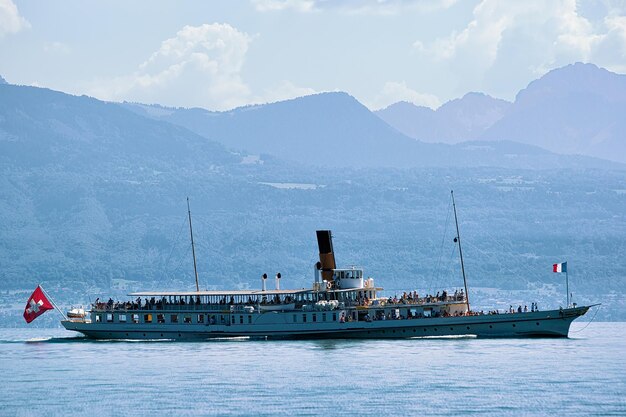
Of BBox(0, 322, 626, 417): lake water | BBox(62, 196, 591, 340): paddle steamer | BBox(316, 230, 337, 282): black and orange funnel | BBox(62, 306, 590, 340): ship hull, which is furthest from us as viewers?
BBox(316, 230, 337, 282): black and orange funnel

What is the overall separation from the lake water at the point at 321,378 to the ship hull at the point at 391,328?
3.68 ft

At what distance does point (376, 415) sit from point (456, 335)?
48.8 meters

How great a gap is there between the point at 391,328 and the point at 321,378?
1250 inches

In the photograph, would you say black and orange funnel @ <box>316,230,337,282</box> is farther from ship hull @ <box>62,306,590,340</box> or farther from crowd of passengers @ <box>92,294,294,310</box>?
ship hull @ <box>62,306,590,340</box>

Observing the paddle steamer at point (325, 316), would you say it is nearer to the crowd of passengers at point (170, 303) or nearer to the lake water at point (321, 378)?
the crowd of passengers at point (170, 303)

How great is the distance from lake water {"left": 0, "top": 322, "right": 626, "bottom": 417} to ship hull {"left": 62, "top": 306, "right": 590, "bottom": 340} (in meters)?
1.12

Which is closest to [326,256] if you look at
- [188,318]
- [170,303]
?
[188,318]

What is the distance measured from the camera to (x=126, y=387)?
322 feet

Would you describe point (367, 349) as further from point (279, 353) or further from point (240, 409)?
point (240, 409)

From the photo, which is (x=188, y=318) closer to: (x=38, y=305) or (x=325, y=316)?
(x=325, y=316)

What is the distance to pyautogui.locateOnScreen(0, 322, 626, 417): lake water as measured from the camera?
87375 mm

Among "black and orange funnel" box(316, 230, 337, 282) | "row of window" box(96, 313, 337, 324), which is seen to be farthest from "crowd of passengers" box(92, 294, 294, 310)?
"black and orange funnel" box(316, 230, 337, 282)

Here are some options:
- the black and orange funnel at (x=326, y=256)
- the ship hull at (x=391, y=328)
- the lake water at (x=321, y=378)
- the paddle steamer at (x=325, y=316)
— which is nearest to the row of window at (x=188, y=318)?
the paddle steamer at (x=325, y=316)

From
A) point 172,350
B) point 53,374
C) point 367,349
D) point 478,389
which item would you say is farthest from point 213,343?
point 478,389
